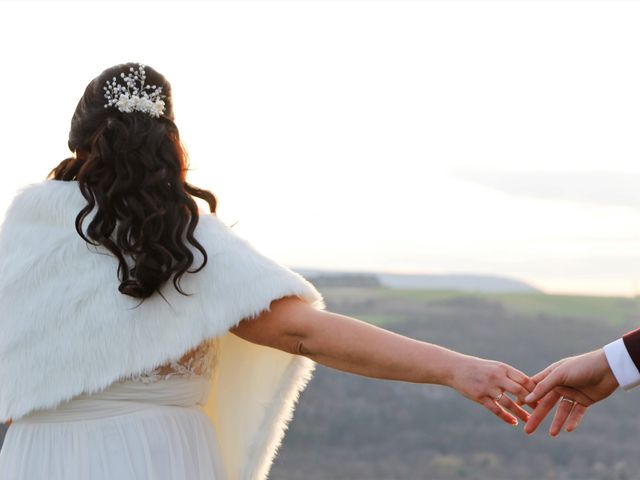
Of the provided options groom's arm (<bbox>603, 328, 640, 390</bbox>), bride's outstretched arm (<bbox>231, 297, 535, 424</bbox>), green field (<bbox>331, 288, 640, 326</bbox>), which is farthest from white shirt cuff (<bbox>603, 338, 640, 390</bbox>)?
green field (<bbox>331, 288, 640, 326</bbox>)

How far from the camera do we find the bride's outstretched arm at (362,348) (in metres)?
2.70

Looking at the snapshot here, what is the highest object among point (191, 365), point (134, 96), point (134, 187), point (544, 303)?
point (134, 96)

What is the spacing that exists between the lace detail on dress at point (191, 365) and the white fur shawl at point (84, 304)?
64 millimetres

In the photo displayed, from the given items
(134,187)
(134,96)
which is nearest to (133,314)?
(134,187)

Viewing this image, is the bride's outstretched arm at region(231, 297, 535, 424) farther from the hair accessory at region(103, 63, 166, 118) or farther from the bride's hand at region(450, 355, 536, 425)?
the hair accessory at region(103, 63, 166, 118)

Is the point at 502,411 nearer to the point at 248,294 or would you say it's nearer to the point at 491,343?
the point at 248,294

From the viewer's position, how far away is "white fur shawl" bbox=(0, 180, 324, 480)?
262cm

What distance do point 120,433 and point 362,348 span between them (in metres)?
0.65

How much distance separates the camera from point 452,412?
1523 cm

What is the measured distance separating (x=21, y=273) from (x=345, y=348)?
83cm

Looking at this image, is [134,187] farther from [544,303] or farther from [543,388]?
[544,303]

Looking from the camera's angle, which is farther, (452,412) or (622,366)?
(452,412)

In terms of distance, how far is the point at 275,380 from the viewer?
9.66 feet

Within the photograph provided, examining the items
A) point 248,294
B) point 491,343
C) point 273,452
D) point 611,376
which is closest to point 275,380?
point 273,452
